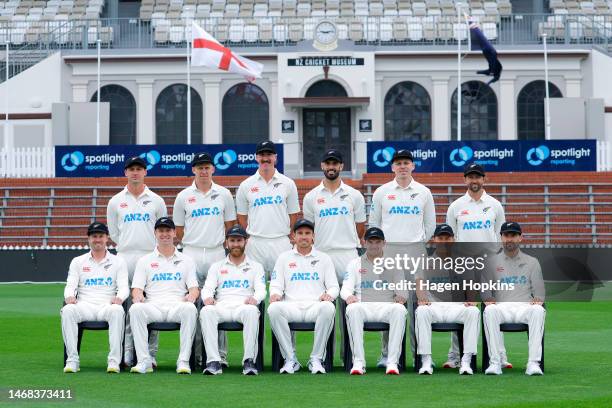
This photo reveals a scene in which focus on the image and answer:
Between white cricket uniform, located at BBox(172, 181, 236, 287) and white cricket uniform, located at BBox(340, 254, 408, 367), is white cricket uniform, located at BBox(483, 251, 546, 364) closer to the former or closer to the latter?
white cricket uniform, located at BBox(340, 254, 408, 367)

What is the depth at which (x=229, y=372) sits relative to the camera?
11.9 m

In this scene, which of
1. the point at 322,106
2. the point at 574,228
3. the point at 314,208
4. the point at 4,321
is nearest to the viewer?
the point at 314,208

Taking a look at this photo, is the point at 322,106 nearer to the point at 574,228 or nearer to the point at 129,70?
Result: the point at 129,70

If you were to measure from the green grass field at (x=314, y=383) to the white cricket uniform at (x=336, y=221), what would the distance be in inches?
48.8

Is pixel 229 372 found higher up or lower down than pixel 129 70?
lower down

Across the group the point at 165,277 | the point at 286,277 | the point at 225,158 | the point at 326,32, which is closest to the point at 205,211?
the point at 165,277

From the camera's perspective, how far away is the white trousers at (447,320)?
11742 mm

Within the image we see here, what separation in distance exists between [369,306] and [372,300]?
0.48 ft

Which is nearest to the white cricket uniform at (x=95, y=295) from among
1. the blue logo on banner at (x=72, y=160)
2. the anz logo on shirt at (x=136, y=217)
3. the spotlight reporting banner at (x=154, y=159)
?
the anz logo on shirt at (x=136, y=217)

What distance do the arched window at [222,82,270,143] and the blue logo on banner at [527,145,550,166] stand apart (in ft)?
36.4

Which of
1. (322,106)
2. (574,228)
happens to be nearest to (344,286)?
(574,228)

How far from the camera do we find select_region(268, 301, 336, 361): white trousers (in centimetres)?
1180

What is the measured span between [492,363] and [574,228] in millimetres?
20714

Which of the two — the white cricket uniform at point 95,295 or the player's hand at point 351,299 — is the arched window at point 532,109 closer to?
the player's hand at point 351,299
